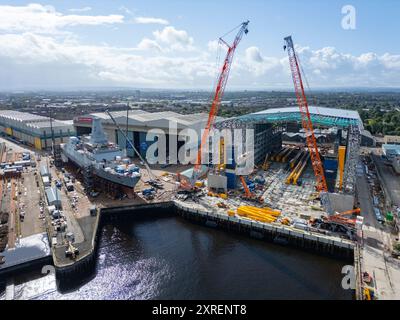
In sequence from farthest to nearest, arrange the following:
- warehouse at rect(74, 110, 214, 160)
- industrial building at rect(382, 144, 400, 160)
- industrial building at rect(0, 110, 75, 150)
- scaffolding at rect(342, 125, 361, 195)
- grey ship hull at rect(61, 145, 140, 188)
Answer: industrial building at rect(0, 110, 75, 150) → warehouse at rect(74, 110, 214, 160) → industrial building at rect(382, 144, 400, 160) → grey ship hull at rect(61, 145, 140, 188) → scaffolding at rect(342, 125, 361, 195)

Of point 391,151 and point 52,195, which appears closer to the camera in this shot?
point 52,195

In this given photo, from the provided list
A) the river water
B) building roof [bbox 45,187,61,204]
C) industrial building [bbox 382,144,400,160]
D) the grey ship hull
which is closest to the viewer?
the river water

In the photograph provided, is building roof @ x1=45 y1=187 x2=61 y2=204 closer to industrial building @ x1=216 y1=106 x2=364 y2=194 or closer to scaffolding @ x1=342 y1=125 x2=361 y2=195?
industrial building @ x1=216 y1=106 x2=364 y2=194

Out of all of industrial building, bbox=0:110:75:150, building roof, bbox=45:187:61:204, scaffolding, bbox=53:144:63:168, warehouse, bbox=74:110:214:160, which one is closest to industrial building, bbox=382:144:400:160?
warehouse, bbox=74:110:214:160

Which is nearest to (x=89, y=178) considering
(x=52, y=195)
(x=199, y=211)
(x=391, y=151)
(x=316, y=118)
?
(x=52, y=195)

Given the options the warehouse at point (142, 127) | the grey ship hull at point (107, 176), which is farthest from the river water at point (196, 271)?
the warehouse at point (142, 127)

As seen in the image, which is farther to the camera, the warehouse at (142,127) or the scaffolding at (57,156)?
the warehouse at (142,127)

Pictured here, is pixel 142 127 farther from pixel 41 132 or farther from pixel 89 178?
pixel 41 132

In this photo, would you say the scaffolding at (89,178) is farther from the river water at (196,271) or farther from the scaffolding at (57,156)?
the scaffolding at (57,156)
